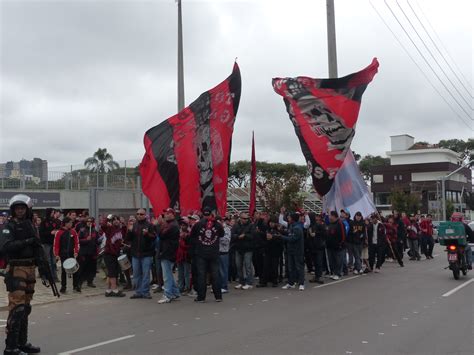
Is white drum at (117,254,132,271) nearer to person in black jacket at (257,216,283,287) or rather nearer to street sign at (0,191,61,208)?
person in black jacket at (257,216,283,287)

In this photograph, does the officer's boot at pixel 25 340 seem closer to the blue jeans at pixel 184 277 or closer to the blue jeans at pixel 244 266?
the blue jeans at pixel 184 277

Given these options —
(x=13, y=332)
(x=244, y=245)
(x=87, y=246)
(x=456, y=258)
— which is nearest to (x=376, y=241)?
(x=456, y=258)

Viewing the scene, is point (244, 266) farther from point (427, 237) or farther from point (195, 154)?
point (427, 237)

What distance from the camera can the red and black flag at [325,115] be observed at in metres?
14.8

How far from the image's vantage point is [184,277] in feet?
40.1

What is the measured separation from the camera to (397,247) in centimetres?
1852

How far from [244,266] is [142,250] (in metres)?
2.83

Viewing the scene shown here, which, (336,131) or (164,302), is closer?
(164,302)

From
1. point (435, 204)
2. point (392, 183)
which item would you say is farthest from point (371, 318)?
point (392, 183)

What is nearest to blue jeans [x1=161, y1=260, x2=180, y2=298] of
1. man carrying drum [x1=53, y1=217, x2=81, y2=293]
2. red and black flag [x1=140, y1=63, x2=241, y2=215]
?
man carrying drum [x1=53, y1=217, x2=81, y2=293]

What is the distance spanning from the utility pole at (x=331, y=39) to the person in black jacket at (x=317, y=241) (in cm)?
695

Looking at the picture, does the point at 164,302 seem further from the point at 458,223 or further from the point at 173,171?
the point at 458,223

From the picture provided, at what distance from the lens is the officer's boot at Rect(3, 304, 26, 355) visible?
6.30m

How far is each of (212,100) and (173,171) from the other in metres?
2.20
